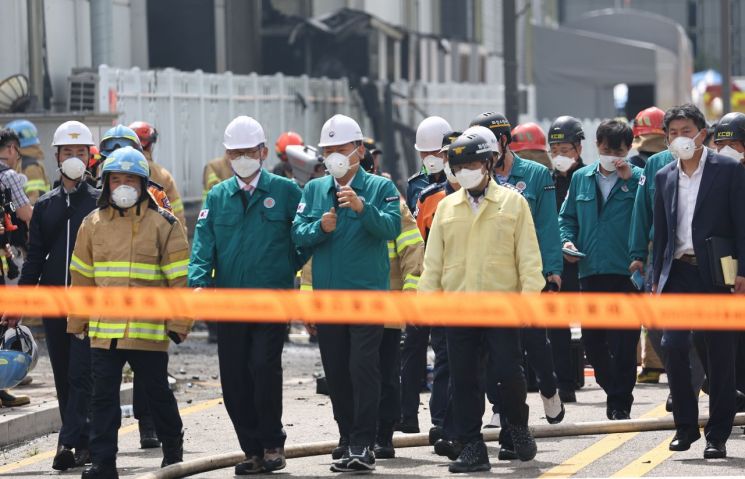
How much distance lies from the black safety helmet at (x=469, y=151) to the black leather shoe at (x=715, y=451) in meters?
1.91

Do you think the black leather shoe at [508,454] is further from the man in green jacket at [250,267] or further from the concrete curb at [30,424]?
the concrete curb at [30,424]

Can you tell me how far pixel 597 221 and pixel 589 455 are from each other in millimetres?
2293

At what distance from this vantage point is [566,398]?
41.1 ft

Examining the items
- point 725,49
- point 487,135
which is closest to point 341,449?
point 487,135

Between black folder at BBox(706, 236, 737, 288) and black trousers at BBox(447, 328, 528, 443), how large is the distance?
113 centimetres

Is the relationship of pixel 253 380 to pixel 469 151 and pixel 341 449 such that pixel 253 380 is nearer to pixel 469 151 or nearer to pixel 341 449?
pixel 341 449

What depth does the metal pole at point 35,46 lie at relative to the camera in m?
20.7

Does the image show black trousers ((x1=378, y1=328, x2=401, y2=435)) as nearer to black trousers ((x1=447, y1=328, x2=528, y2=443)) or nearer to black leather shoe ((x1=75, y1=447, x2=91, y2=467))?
black trousers ((x1=447, y1=328, x2=528, y2=443))

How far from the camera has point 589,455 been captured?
9.79 m

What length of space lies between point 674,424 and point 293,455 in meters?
2.17

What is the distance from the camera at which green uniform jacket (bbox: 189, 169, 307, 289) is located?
31.4 ft

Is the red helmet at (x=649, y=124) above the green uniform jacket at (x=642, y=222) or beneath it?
above

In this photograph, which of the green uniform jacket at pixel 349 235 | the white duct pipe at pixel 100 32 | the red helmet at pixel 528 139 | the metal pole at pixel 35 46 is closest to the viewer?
the green uniform jacket at pixel 349 235

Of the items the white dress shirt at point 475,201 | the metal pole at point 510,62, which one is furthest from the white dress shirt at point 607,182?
the metal pole at point 510,62
